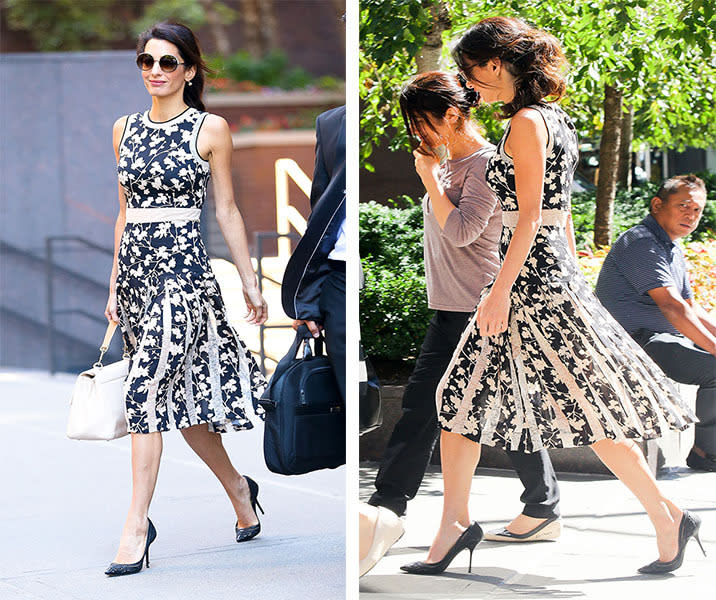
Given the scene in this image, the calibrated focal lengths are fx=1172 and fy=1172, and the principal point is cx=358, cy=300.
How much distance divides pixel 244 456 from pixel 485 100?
11.5 feet

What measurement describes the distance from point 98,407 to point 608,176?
6.18ft

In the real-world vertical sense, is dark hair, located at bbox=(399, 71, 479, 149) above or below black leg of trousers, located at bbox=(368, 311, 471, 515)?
above

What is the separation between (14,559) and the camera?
4316 mm

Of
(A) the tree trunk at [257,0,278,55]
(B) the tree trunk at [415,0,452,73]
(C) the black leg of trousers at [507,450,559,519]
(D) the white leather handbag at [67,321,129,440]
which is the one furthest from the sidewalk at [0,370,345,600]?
(A) the tree trunk at [257,0,278,55]

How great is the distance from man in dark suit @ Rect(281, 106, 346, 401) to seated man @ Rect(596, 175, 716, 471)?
822 millimetres

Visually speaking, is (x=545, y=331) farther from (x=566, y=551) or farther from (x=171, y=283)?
(x=171, y=283)

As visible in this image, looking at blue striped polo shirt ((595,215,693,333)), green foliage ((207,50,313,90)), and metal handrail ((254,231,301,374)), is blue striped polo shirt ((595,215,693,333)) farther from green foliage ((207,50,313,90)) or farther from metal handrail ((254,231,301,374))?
green foliage ((207,50,313,90))

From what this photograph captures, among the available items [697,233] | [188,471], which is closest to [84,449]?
[188,471]

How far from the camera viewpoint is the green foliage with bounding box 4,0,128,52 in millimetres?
12031

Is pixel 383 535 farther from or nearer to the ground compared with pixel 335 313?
nearer to the ground

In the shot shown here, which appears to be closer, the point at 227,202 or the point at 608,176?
the point at 608,176

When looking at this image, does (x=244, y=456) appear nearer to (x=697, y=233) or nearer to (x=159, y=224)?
(x=159, y=224)

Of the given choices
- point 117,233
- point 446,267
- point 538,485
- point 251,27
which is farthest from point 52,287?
→ point 538,485

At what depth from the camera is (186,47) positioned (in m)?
4.14
